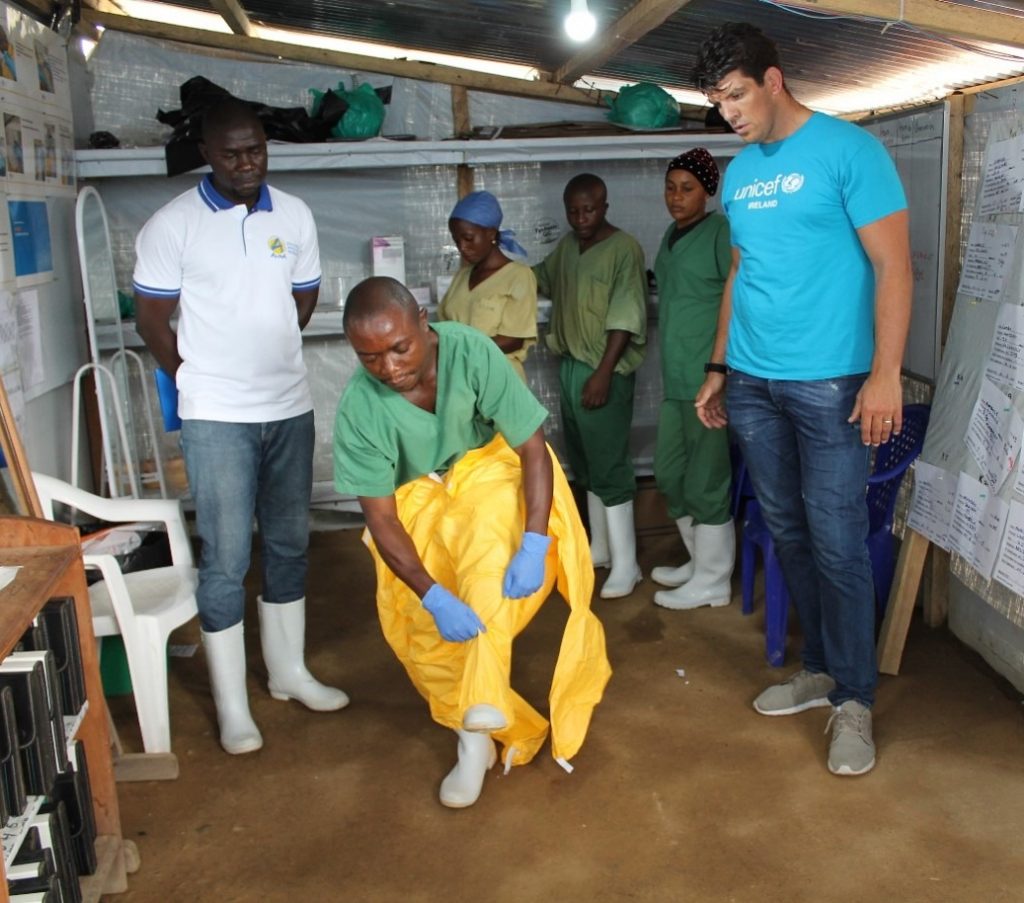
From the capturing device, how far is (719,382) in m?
2.66

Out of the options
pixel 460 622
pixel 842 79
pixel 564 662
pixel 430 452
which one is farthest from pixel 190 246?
pixel 842 79

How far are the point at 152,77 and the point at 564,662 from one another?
3.19m

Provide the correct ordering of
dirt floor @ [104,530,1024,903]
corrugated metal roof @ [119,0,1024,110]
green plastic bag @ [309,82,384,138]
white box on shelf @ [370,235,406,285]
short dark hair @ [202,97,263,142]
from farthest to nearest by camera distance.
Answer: white box on shelf @ [370,235,406,285] → green plastic bag @ [309,82,384,138] → corrugated metal roof @ [119,0,1024,110] → short dark hair @ [202,97,263,142] → dirt floor @ [104,530,1024,903]

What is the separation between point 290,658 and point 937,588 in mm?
1890

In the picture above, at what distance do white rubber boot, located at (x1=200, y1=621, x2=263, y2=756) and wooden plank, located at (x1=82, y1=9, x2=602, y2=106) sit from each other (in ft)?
8.67

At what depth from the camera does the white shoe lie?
7.09 feet

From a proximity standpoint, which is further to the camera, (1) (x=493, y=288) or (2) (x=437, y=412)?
(1) (x=493, y=288)

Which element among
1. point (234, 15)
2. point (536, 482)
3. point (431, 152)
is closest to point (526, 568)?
point (536, 482)

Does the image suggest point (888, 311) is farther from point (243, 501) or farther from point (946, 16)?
point (243, 501)

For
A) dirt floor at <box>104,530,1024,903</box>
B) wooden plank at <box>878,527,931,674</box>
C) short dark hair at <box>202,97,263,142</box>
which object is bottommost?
dirt floor at <box>104,530,1024,903</box>

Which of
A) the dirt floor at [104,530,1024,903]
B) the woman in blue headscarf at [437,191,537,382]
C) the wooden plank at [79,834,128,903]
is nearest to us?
the wooden plank at [79,834,128,903]

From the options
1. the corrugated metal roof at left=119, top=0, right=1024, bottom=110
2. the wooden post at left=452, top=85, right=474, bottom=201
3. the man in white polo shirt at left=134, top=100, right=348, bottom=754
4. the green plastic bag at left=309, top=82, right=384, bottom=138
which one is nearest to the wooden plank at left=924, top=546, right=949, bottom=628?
the corrugated metal roof at left=119, top=0, right=1024, bottom=110

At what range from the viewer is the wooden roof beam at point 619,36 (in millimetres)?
3021

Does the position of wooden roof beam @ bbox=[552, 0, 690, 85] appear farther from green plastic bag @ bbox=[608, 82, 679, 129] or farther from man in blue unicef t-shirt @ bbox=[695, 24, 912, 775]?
man in blue unicef t-shirt @ bbox=[695, 24, 912, 775]
